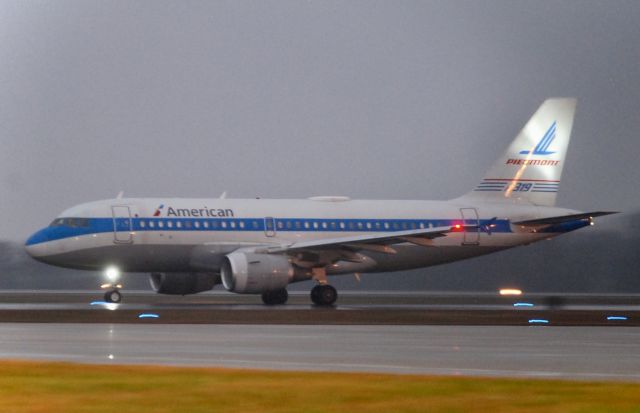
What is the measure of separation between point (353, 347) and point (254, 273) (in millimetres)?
22201

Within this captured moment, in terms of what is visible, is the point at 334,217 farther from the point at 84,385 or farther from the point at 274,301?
the point at 84,385

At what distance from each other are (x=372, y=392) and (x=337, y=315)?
22.1 m

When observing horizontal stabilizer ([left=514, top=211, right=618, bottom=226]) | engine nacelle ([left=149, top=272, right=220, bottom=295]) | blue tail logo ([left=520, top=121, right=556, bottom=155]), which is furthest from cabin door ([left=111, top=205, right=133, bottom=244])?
blue tail logo ([left=520, top=121, right=556, bottom=155])

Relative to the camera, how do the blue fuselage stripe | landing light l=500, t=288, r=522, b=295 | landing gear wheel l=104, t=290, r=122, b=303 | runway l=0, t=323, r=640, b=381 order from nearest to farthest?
runway l=0, t=323, r=640, b=381
the blue fuselage stripe
landing gear wheel l=104, t=290, r=122, b=303
landing light l=500, t=288, r=522, b=295

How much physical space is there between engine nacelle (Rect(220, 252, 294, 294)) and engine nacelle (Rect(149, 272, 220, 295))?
4124 millimetres

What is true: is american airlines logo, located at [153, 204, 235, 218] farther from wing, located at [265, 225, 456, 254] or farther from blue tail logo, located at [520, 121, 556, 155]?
blue tail logo, located at [520, 121, 556, 155]

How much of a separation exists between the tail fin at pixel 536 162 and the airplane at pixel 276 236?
0.65 m

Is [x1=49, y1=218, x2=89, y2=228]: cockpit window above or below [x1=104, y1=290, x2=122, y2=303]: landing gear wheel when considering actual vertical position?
above

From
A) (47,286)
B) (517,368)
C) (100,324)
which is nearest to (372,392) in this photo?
(517,368)

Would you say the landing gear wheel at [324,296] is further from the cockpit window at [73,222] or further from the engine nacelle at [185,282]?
the cockpit window at [73,222]

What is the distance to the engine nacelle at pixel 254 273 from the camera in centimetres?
4741

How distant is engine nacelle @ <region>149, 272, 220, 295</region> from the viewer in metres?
52.7

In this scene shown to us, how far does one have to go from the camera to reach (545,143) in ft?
196

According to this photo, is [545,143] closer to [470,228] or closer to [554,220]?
[554,220]
